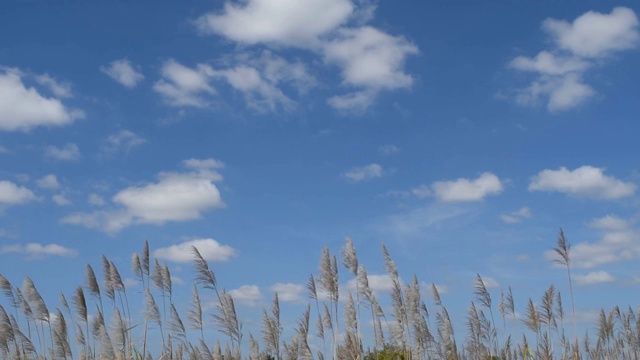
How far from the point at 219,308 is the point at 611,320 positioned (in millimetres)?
10099

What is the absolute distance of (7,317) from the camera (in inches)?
413

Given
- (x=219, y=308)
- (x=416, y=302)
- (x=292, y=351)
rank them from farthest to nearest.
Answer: (x=416, y=302) < (x=292, y=351) < (x=219, y=308)

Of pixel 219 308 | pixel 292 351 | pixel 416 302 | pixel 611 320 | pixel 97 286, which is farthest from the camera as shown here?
pixel 611 320

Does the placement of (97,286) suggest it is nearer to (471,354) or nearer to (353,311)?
(353,311)

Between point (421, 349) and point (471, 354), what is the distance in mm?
1172

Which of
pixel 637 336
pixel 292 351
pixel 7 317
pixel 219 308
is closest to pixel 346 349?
pixel 292 351

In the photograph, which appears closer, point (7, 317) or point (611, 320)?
point (7, 317)

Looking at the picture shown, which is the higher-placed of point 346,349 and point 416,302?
point 416,302

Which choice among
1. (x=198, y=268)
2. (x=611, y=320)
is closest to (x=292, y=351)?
(x=198, y=268)

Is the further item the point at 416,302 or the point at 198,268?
the point at 416,302

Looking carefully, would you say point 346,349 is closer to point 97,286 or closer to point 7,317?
point 97,286

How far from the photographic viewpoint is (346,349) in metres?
10.6

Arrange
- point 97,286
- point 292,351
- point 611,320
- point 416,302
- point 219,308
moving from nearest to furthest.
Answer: point 219,308 → point 292,351 → point 97,286 → point 416,302 → point 611,320

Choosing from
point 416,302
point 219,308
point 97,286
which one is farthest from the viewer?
point 416,302
